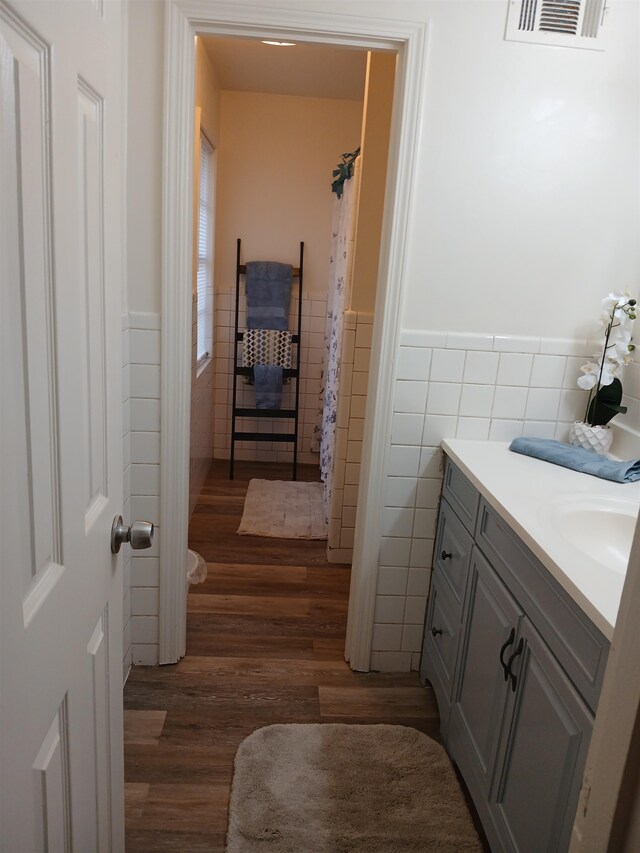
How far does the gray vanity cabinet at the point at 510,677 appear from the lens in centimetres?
117

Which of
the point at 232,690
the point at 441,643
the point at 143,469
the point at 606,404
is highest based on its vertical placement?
the point at 606,404

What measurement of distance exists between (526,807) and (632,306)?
141cm

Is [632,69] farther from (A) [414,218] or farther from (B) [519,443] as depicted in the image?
(B) [519,443]

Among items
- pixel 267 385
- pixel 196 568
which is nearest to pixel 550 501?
pixel 196 568

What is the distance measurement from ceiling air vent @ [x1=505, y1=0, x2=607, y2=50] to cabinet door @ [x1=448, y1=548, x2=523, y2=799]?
1.49 meters

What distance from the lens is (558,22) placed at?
6.12 feet

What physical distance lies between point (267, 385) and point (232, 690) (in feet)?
8.34

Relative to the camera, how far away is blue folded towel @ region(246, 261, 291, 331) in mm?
4352

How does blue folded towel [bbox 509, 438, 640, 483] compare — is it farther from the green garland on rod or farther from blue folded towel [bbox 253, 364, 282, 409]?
blue folded towel [bbox 253, 364, 282, 409]

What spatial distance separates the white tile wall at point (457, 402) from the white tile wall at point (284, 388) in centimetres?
254

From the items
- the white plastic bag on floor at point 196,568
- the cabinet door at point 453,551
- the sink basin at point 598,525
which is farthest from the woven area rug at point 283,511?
the sink basin at point 598,525

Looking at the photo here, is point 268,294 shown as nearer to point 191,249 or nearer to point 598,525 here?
point 191,249

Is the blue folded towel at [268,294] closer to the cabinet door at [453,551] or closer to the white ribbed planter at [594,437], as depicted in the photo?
the cabinet door at [453,551]

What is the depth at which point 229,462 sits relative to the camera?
4.67m
